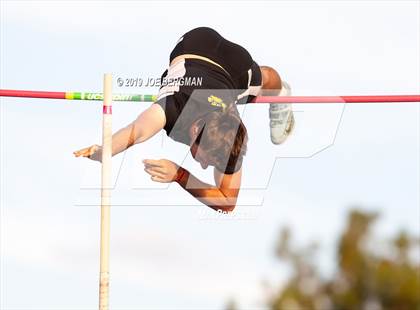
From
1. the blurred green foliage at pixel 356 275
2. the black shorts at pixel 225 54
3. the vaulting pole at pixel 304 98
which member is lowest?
the blurred green foliage at pixel 356 275

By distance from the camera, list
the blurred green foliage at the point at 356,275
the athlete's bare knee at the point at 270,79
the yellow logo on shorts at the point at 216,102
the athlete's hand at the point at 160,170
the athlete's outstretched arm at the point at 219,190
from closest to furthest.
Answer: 1. the blurred green foliage at the point at 356,275
2. the athlete's hand at the point at 160,170
3. the athlete's outstretched arm at the point at 219,190
4. the yellow logo on shorts at the point at 216,102
5. the athlete's bare knee at the point at 270,79

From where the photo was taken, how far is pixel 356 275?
6.47 meters

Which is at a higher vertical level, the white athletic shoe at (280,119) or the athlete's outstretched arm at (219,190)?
the white athletic shoe at (280,119)

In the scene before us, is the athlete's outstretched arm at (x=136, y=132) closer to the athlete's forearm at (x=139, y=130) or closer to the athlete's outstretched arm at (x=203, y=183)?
the athlete's forearm at (x=139, y=130)

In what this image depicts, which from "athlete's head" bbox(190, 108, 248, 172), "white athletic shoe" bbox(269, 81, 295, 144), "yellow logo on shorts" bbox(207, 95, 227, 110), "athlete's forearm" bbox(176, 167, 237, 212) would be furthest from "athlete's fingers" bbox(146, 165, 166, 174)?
"white athletic shoe" bbox(269, 81, 295, 144)

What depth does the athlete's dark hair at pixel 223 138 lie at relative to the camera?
8.05 metres

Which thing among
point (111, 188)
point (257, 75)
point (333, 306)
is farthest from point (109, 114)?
point (333, 306)

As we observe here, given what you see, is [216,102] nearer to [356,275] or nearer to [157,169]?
[157,169]

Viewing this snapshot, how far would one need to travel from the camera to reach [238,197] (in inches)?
335

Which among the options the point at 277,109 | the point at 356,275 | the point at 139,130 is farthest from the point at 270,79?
the point at 356,275

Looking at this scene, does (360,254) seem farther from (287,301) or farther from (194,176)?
(194,176)

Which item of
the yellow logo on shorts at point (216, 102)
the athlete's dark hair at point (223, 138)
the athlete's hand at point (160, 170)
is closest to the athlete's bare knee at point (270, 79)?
the yellow logo on shorts at point (216, 102)

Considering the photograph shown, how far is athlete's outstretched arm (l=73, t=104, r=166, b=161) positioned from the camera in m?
7.94

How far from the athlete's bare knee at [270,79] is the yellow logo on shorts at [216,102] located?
1.30m
